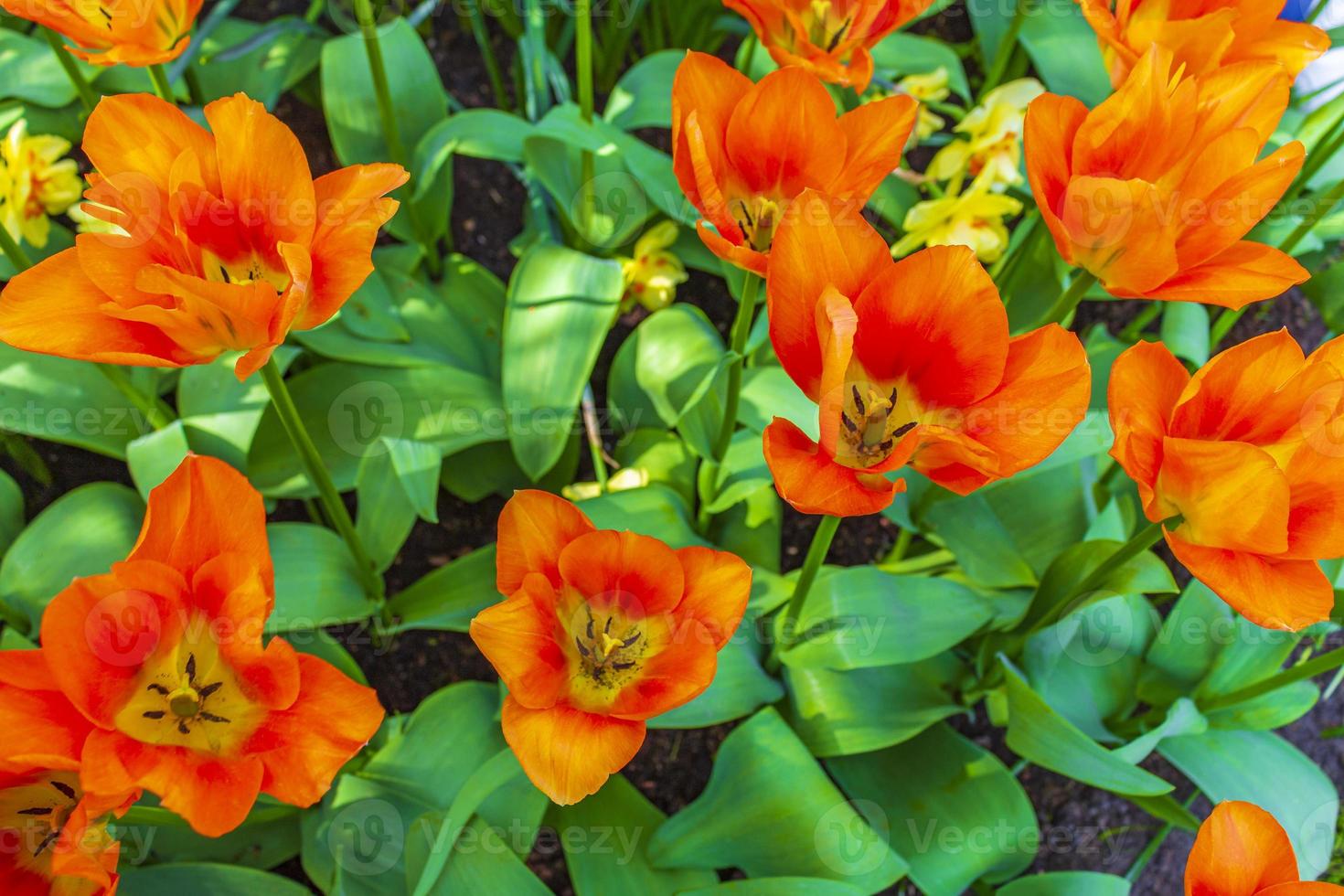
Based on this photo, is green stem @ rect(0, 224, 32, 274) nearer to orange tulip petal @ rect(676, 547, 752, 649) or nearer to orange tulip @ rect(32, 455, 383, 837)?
orange tulip @ rect(32, 455, 383, 837)

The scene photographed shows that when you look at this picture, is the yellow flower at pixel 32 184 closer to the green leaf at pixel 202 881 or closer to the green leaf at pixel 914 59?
the green leaf at pixel 202 881

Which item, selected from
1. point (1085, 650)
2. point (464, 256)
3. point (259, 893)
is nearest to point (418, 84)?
point (464, 256)

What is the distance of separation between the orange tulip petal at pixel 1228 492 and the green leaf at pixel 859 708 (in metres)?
0.53

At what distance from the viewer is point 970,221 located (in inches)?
59.3

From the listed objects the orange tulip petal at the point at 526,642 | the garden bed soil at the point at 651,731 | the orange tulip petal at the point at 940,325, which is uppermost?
the orange tulip petal at the point at 940,325

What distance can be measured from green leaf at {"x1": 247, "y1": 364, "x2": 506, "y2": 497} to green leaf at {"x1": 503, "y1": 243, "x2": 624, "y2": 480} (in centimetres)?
8

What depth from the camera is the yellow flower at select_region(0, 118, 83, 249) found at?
57.2 inches

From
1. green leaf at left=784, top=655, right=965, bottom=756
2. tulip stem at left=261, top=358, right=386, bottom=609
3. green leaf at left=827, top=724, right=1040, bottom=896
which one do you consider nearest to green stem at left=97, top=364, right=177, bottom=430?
tulip stem at left=261, top=358, right=386, bottom=609

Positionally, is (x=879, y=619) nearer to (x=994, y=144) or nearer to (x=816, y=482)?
(x=816, y=482)

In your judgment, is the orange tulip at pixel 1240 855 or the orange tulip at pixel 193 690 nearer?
the orange tulip at pixel 193 690

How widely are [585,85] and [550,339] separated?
0.36m

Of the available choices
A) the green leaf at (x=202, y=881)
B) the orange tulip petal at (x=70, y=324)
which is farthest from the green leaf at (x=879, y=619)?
the orange tulip petal at (x=70, y=324)

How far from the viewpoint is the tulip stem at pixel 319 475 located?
1.03 meters

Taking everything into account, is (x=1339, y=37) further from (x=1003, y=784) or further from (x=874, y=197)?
(x=1003, y=784)
